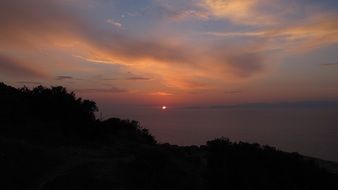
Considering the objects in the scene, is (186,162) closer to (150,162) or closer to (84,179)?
(150,162)

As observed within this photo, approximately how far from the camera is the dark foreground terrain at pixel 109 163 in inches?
756

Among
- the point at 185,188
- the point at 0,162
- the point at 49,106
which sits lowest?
the point at 185,188

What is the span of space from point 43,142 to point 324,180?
15356mm

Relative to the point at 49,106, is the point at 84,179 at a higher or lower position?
lower

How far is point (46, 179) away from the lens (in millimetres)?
19781

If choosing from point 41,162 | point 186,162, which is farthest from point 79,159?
point 186,162

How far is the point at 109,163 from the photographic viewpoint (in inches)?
898

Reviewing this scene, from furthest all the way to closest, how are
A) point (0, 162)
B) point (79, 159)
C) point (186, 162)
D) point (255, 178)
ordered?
→ point (186, 162) → point (79, 159) → point (0, 162) → point (255, 178)

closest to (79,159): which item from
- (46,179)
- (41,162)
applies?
(41,162)

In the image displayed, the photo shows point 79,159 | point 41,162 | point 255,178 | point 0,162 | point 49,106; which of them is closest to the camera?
point 255,178

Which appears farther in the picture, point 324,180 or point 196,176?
point 196,176

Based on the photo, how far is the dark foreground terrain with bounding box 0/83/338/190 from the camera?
1920 centimetres

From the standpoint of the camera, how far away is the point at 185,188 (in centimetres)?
1986

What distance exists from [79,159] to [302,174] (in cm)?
1093
